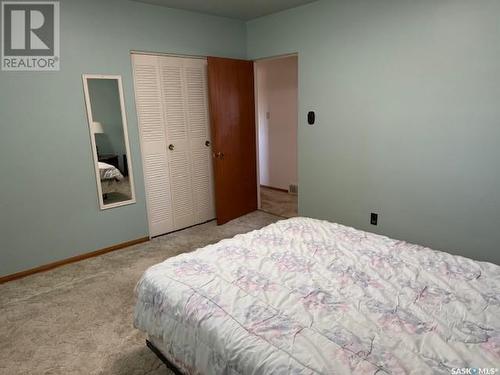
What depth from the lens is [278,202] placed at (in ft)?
15.9

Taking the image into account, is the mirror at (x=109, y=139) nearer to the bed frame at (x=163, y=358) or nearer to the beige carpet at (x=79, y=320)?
the beige carpet at (x=79, y=320)

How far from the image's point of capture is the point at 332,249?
1.85m

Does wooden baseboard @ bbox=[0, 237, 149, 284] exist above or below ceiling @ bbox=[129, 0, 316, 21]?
below

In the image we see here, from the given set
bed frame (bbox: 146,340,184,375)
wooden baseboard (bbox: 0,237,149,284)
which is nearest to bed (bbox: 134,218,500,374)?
bed frame (bbox: 146,340,184,375)

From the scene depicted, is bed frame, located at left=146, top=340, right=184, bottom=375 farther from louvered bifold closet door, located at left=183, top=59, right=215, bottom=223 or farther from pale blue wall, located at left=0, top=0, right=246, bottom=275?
louvered bifold closet door, located at left=183, top=59, right=215, bottom=223

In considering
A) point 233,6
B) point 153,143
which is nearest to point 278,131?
point 233,6

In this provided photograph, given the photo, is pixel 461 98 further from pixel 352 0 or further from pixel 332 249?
A: pixel 332 249

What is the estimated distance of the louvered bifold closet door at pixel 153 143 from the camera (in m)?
3.29

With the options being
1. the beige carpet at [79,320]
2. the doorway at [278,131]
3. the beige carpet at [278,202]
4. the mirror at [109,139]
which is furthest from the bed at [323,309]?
the doorway at [278,131]

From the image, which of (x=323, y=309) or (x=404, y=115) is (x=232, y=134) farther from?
(x=323, y=309)

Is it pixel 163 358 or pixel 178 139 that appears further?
pixel 178 139

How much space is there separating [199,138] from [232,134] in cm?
41

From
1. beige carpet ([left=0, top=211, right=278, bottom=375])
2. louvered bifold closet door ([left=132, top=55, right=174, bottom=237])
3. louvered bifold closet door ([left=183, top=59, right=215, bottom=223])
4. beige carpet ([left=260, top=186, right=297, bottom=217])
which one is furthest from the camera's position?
beige carpet ([left=260, top=186, right=297, bottom=217])

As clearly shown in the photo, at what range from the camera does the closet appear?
11.0 ft
